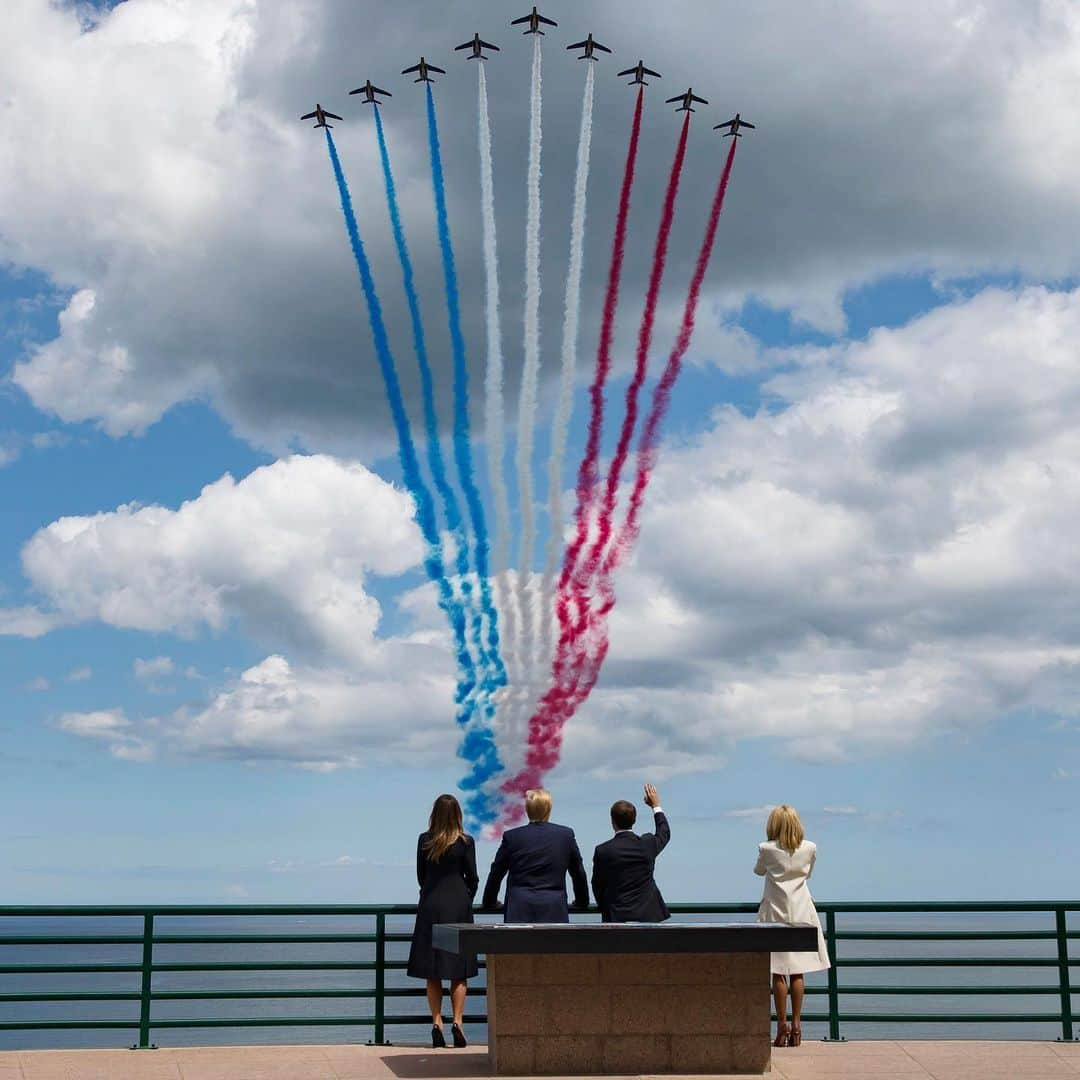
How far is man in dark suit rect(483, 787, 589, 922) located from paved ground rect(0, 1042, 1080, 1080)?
145 centimetres

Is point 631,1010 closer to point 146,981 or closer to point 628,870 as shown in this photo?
point 628,870

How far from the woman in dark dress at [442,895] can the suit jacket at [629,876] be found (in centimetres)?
130

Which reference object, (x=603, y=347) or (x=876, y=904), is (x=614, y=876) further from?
(x=603, y=347)

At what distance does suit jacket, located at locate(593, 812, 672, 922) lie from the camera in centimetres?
1341

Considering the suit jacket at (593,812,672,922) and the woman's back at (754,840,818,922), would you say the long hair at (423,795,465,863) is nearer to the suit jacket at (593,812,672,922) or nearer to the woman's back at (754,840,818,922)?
the suit jacket at (593,812,672,922)

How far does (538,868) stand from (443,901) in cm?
106

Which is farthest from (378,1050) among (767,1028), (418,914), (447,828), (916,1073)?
(916,1073)

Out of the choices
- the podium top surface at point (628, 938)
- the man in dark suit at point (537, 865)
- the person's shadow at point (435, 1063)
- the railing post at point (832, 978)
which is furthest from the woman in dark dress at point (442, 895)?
the railing post at point (832, 978)

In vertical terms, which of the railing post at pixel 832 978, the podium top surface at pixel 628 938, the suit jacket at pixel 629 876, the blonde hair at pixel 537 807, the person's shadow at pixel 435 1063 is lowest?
the person's shadow at pixel 435 1063

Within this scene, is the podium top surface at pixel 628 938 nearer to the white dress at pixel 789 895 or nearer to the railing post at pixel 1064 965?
the white dress at pixel 789 895

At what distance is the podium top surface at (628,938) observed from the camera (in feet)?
38.9

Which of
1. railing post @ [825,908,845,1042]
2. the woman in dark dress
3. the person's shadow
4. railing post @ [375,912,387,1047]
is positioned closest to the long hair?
the woman in dark dress

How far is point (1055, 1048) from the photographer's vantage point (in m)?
14.6

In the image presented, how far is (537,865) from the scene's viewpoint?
13266 millimetres
